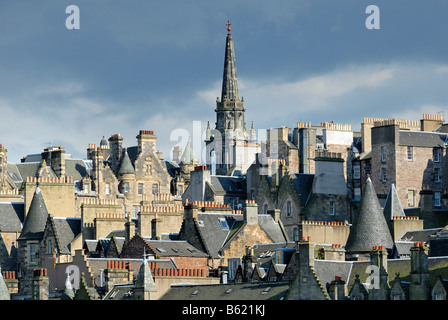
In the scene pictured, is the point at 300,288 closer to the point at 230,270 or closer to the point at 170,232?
the point at 230,270

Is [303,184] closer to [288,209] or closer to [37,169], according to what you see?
[288,209]

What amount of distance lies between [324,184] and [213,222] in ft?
49.6

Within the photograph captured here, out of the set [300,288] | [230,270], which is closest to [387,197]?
[230,270]

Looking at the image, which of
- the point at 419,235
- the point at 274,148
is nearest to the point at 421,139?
the point at 274,148

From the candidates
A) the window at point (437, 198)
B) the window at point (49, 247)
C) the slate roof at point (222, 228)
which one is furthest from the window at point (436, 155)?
the window at point (49, 247)

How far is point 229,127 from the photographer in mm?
162375

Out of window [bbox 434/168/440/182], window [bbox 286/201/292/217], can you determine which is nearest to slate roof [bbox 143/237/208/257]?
window [bbox 286/201/292/217]

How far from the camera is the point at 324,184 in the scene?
114125mm

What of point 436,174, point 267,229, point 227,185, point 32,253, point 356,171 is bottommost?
point 32,253

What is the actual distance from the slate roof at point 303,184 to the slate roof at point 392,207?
9.62 metres

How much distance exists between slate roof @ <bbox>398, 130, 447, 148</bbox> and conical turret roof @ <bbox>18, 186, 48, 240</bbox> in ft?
87.2

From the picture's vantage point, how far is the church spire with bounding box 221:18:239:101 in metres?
162

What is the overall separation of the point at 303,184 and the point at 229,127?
1914 inches

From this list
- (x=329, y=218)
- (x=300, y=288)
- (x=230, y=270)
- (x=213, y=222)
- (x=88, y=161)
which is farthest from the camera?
(x=88, y=161)
